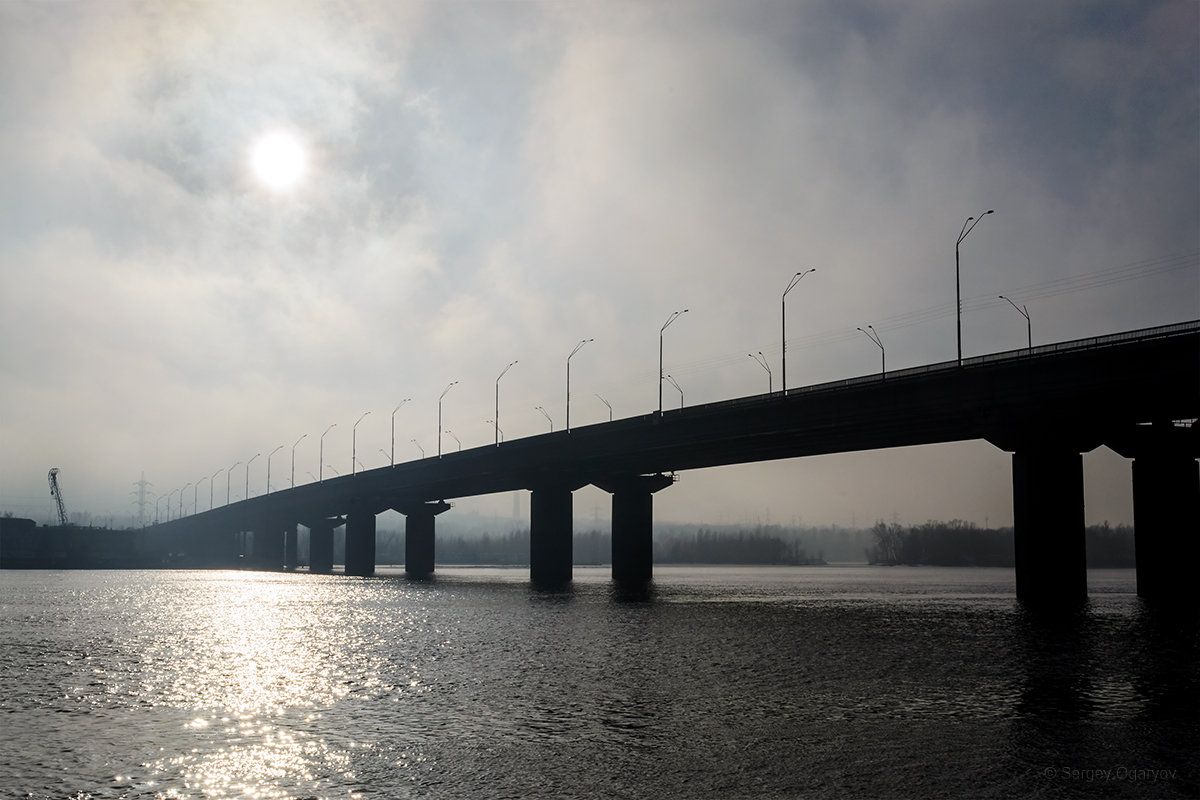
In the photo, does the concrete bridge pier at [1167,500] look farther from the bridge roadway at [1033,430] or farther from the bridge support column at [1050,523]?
the bridge support column at [1050,523]

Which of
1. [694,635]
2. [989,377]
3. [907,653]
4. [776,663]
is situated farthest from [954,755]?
[989,377]

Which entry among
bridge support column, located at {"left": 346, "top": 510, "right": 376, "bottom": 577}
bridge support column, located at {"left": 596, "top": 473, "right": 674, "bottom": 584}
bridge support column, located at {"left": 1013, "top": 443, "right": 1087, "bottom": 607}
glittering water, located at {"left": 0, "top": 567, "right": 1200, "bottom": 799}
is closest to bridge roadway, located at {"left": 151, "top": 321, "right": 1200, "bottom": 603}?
bridge support column, located at {"left": 1013, "top": 443, "right": 1087, "bottom": 607}

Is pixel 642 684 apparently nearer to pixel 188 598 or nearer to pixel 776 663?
pixel 776 663

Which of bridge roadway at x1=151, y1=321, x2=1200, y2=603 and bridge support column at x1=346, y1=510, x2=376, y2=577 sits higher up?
bridge roadway at x1=151, y1=321, x2=1200, y2=603

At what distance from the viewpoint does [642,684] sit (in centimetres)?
2958

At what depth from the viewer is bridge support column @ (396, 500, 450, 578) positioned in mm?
165625

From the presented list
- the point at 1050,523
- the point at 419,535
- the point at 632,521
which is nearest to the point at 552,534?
the point at 632,521

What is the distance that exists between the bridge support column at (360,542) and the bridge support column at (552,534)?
199ft

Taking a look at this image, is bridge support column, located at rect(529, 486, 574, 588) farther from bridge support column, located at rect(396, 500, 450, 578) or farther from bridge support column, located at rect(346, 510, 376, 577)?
bridge support column, located at rect(346, 510, 376, 577)

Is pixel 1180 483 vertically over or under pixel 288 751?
over

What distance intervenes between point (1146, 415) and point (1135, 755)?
5366cm

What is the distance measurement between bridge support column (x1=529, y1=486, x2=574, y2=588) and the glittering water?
233ft

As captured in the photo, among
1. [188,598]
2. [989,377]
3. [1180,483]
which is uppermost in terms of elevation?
[989,377]

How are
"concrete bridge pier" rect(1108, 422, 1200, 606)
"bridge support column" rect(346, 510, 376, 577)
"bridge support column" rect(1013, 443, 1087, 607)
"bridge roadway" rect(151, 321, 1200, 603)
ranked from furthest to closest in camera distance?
1. "bridge support column" rect(346, 510, 376, 577)
2. "concrete bridge pier" rect(1108, 422, 1200, 606)
3. "bridge support column" rect(1013, 443, 1087, 607)
4. "bridge roadway" rect(151, 321, 1200, 603)
